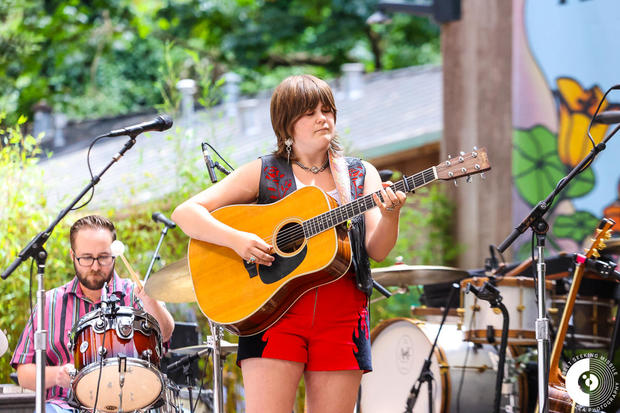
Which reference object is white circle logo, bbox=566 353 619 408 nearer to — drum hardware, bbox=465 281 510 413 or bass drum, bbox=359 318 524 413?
Result: drum hardware, bbox=465 281 510 413

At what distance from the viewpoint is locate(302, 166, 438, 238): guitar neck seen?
122 inches

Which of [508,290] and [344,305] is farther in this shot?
[508,290]

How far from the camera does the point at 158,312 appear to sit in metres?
4.34

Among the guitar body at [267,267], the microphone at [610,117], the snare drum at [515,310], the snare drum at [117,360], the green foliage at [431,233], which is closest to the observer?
the guitar body at [267,267]

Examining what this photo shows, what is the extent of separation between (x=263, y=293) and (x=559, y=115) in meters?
4.65

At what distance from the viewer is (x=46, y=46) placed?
1820cm

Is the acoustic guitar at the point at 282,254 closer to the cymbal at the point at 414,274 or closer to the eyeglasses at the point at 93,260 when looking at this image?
the eyeglasses at the point at 93,260

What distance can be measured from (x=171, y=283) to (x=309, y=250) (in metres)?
1.26

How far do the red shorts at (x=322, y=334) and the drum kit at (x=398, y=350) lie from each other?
0.91m

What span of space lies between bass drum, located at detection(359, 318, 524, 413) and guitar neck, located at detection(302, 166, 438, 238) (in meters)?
2.41

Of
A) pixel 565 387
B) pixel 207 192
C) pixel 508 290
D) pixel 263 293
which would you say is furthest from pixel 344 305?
pixel 508 290

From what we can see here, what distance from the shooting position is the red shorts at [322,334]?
3.09 m

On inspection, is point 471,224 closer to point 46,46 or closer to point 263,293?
point 263,293

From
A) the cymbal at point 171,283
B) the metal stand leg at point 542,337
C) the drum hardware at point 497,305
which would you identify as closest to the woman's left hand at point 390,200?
the metal stand leg at point 542,337
